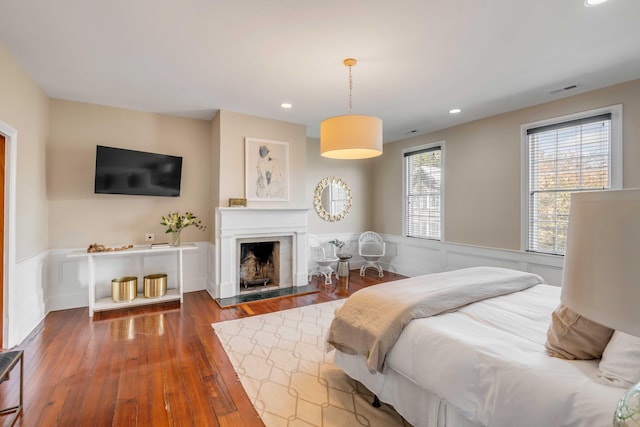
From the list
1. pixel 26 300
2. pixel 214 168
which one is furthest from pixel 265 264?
pixel 26 300

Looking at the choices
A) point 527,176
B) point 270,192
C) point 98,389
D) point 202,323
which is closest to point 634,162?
point 527,176

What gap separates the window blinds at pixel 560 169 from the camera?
342 centimetres

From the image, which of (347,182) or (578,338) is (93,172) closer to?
(347,182)

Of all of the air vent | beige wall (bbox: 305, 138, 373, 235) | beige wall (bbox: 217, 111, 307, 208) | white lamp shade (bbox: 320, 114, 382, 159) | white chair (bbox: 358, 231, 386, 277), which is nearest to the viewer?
white lamp shade (bbox: 320, 114, 382, 159)

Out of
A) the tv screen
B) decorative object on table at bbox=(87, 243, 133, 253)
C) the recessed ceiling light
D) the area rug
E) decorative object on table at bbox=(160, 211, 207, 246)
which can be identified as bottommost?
the area rug

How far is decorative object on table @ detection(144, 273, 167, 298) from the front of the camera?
13.1 ft

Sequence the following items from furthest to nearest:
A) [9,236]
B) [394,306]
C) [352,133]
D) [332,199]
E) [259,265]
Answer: [332,199] < [259,265] < [9,236] < [352,133] < [394,306]

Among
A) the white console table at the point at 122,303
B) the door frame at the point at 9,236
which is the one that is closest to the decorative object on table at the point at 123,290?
the white console table at the point at 122,303

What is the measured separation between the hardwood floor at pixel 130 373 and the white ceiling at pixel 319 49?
276 cm

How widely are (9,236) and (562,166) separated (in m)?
6.14

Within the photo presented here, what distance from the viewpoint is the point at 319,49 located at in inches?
103

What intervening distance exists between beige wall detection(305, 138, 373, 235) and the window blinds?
3.15 m

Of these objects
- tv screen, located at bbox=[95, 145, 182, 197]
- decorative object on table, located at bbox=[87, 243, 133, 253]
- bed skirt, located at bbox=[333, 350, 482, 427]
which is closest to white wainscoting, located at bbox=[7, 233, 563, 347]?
decorative object on table, located at bbox=[87, 243, 133, 253]

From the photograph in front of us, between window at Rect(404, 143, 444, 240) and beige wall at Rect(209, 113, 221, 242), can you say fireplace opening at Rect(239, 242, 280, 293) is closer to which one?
beige wall at Rect(209, 113, 221, 242)
